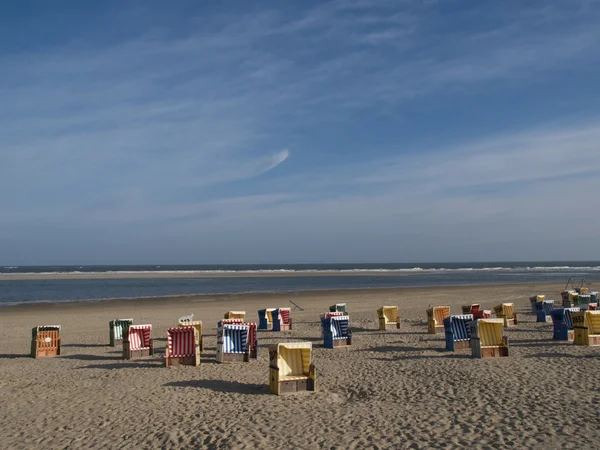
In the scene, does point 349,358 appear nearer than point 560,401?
No

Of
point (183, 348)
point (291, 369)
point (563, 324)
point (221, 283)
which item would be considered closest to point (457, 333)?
point (563, 324)

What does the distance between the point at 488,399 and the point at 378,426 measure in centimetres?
230

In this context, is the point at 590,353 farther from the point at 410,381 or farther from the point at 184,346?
the point at 184,346

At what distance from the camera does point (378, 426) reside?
7.72 metres

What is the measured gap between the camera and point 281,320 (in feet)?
66.1

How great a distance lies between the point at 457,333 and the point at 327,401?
5.99m

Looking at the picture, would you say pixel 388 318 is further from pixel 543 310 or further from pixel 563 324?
pixel 563 324

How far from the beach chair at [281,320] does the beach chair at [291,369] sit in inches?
386

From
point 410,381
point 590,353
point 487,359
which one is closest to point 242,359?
point 410,381

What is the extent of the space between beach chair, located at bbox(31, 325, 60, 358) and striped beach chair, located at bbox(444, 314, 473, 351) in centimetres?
1083

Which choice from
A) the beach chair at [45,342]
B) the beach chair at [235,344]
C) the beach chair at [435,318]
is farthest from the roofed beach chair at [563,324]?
the beach chair at [45,342]

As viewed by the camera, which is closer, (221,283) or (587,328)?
(587,328)

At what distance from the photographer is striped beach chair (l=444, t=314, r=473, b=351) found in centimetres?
1404

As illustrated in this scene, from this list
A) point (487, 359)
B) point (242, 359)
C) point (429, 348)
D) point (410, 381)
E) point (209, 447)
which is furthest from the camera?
point (429, 348)
